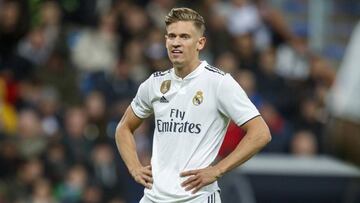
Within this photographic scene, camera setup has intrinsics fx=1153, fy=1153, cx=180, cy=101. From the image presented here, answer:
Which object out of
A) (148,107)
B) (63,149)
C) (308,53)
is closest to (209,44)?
(308,53)

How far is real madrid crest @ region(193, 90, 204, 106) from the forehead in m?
0.39

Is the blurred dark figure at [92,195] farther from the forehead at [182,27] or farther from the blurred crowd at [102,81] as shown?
the forehead at [182,27]

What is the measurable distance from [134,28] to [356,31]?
444 centimetres

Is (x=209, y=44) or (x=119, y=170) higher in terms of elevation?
(x=209, y=44)

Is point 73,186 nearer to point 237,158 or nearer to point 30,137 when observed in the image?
point 30,137

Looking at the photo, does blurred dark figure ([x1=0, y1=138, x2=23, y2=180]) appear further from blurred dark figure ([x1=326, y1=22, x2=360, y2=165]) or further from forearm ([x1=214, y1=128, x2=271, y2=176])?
forearm ([x1=214, y1=128, x2=271, y2=176])

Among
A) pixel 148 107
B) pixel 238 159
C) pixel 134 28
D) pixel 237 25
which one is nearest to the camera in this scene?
pixel 238 159

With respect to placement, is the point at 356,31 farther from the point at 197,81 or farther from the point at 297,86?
the point at 197,81

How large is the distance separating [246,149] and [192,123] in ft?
1.31

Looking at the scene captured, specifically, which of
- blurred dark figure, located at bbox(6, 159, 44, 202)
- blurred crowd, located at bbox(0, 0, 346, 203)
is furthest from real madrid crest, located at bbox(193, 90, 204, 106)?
blurred dark figure, located at bbox(6, 159, 44, 202)

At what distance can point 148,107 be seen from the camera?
7719mm

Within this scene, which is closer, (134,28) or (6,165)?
(6,165)

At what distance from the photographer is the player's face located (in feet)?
23.9

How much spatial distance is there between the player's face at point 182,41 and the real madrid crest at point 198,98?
211 millimetres
